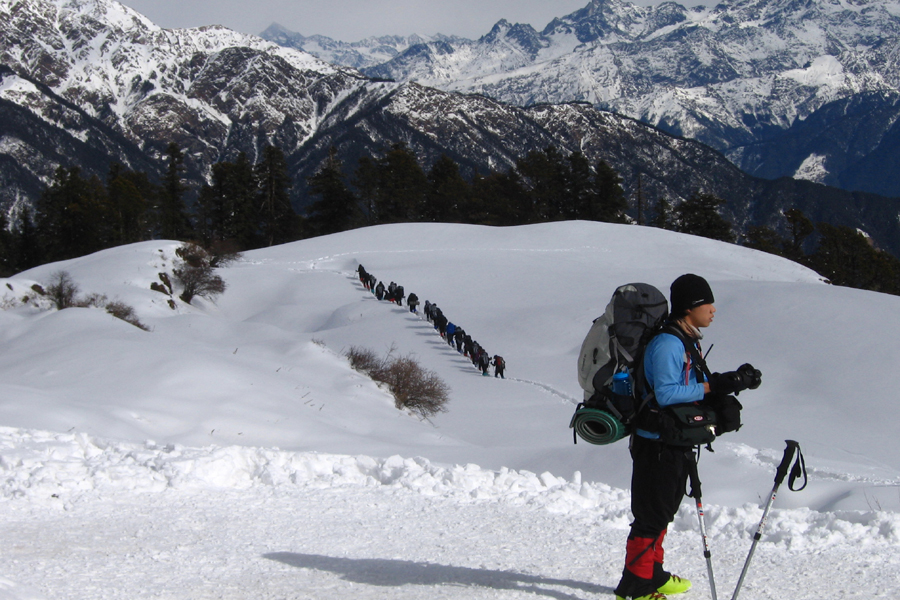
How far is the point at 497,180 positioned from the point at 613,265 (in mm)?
38127

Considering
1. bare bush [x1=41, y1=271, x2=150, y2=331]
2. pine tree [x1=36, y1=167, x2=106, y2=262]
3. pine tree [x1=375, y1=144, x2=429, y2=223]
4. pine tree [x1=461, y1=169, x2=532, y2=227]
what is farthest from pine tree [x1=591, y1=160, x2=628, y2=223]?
bare bush [x1=41, y1=271, x2=150, y2=331]

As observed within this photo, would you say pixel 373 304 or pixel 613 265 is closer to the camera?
pixel 373 304

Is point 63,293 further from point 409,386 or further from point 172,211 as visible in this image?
point 172,211

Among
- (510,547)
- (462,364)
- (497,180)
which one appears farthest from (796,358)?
(497,180)

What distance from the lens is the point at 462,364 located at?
79.3 ft

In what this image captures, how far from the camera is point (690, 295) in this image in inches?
164

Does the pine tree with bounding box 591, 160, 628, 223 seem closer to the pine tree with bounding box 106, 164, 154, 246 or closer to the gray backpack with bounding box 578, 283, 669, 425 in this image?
the pine tree with bounding box 106, 164, 154, 246

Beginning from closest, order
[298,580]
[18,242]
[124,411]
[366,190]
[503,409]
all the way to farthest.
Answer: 1. [298,580]
2. [124,411]
3. [503,409]
4. [18,242]
5. [366,190]

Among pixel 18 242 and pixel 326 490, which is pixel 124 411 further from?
pixel 18 242

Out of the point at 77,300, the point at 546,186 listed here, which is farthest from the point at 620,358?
the point at 546,186

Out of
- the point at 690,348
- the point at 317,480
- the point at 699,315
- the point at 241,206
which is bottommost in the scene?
the point at 317,480

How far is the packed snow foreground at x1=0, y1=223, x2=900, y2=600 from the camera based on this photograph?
4625mm

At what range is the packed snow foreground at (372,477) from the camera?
462 centimetres

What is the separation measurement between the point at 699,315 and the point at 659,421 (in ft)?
2.24
